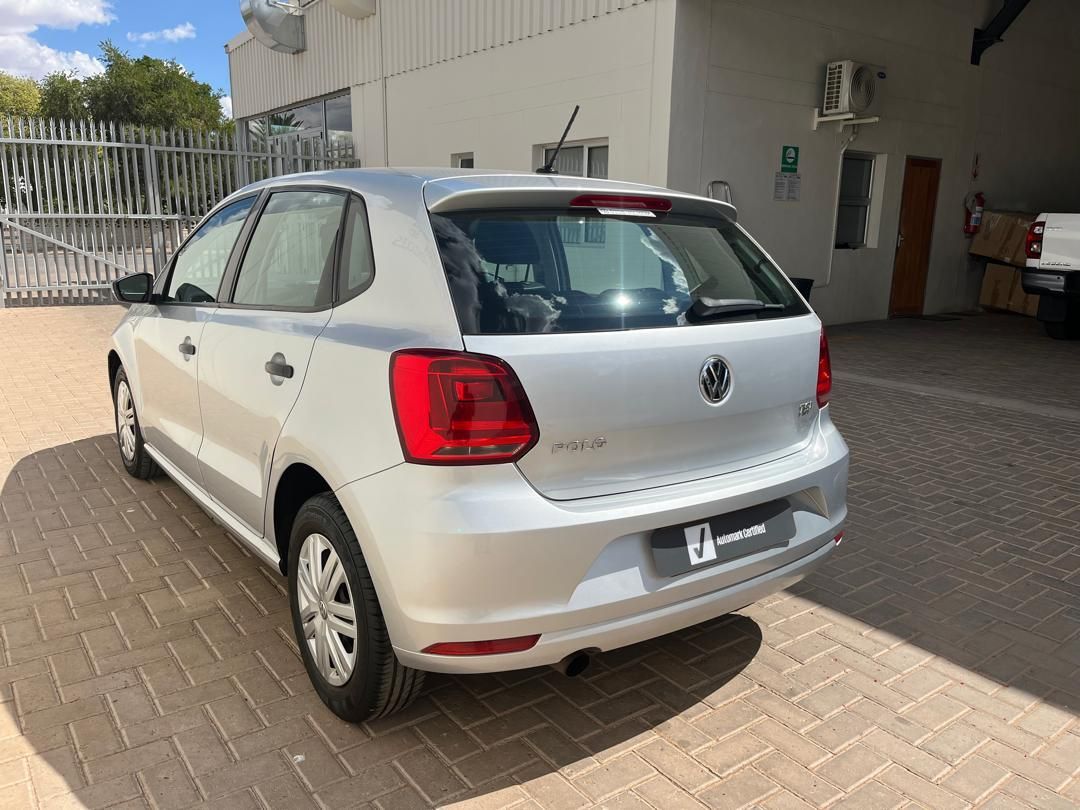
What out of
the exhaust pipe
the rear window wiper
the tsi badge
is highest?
the rear window wiper

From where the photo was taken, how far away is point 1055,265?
10.5m

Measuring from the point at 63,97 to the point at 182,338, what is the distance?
144 ft

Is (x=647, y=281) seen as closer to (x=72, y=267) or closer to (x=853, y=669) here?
(x=853, y=669)

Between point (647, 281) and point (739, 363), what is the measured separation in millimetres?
383

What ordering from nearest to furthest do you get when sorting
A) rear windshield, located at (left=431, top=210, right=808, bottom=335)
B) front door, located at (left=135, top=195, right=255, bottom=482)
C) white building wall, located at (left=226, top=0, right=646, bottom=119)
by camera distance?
rear windshield, located at (left=431, top=210, right=808, bottom=335), front door, located at (left=135, top=195, right=255, bottom=482), white building wall, located at (left=226, top=0, right=646, bottom=119)

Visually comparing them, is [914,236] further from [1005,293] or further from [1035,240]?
[1035,240]

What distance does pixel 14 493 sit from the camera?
15.3ft

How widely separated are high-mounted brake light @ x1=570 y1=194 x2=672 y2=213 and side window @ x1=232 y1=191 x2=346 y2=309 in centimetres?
83

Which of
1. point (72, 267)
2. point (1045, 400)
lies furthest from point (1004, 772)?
point (72, 267)

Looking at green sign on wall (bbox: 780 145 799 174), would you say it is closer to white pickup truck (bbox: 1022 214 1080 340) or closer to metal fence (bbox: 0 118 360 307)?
white pickup truck (bbox: 1022 214 1080 340)

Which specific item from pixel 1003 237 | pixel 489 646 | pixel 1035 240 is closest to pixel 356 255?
pixel 489 646

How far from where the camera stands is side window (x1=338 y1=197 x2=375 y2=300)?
2.55m

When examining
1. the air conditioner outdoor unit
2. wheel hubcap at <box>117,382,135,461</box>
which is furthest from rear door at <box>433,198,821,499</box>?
the air conditioner outdoor unit

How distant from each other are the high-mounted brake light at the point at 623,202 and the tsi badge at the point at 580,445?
778 millimetres
